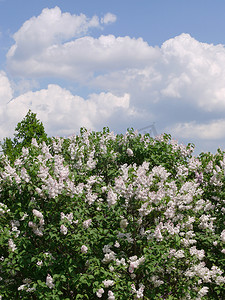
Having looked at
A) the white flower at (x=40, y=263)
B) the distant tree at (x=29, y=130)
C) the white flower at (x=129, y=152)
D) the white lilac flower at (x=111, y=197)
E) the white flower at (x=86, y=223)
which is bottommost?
the white flower at (x=40, y=263)

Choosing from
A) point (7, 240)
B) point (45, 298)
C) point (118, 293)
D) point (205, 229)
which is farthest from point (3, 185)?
point (205, 229)

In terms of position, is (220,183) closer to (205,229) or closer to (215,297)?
(205,229)

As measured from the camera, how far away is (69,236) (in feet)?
23.8

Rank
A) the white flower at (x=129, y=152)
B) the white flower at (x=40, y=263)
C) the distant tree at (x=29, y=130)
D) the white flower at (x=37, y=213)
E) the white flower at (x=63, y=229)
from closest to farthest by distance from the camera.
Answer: the white flower at (x=63, y=229), the white flower at (x=37, y=213), the white flower at (x=40, y=263), the white flower at (x=129, y=152), the distant tree at (x=29, y=130)

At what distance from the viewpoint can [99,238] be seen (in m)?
7.43

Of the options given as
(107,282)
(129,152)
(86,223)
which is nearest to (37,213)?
(86,223)

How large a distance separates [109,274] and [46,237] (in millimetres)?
1391

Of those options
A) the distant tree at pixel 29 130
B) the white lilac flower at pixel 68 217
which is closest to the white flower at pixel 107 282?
the white lilac flower at pixel 68 217

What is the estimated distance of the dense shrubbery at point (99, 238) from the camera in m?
7.20

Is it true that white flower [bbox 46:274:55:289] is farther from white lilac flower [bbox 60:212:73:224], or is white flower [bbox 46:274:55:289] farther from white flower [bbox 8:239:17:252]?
white lilac flower [bbox 60:212:73:224]

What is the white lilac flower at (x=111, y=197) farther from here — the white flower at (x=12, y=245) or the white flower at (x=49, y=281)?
the white flower at (x=12, y=245)

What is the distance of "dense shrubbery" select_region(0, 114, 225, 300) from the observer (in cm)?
720

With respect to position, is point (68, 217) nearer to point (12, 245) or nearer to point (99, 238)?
point (99, 238)

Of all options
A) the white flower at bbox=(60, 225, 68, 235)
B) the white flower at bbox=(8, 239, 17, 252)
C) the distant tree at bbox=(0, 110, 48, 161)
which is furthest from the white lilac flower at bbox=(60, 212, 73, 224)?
the distant tree at bbox=(0, 110, 48, 161)
